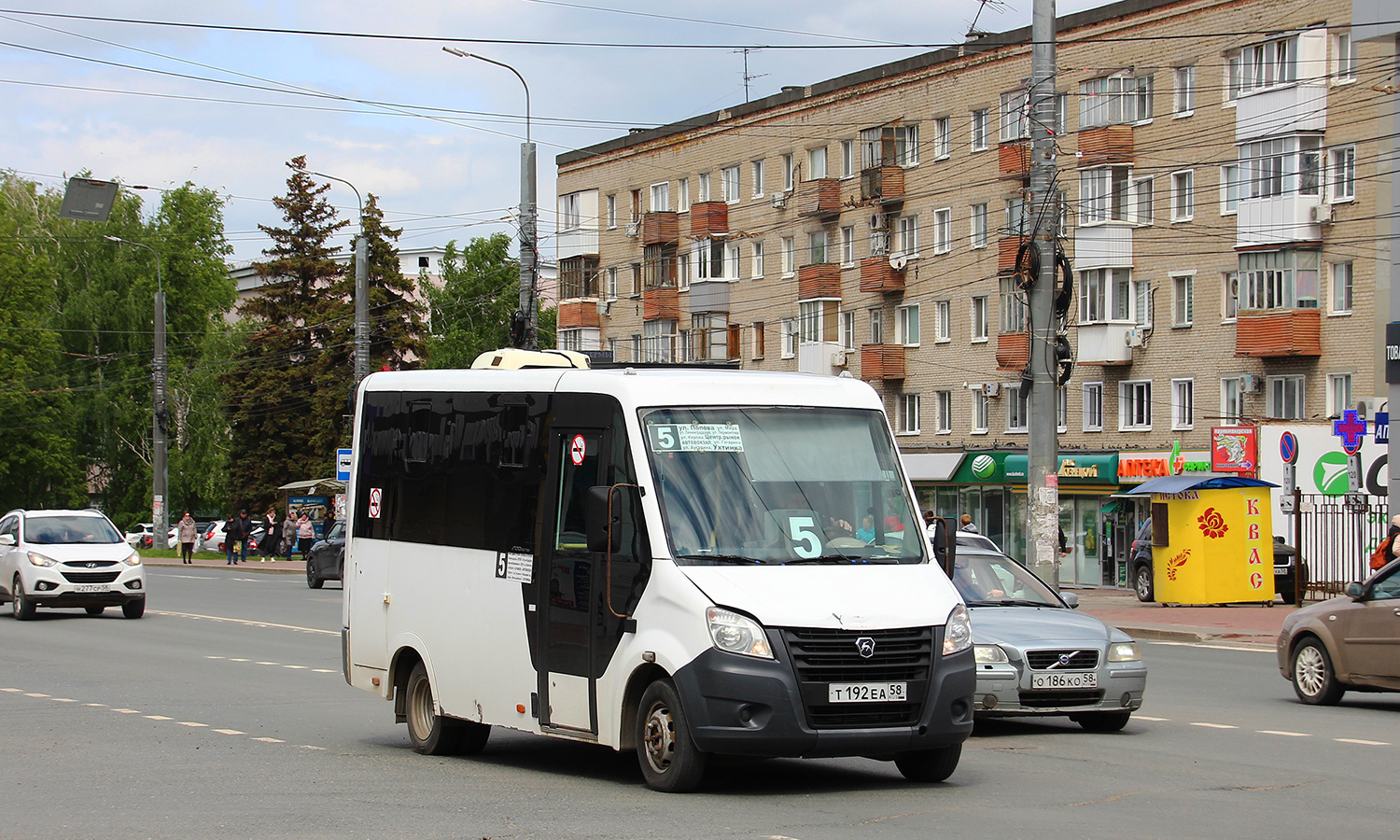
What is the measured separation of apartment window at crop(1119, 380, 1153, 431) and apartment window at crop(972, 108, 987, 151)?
9352 millimetres

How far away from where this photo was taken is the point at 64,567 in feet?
90.2

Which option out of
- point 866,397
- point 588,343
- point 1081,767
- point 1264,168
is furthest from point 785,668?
point 588,343

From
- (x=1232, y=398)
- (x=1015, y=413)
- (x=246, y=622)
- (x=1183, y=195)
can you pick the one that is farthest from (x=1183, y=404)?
(x=246, y=622)

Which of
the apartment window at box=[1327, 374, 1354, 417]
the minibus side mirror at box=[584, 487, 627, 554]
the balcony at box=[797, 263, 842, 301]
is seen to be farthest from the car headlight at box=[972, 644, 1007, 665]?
the balcony at box=[797, 263, 842, 301]

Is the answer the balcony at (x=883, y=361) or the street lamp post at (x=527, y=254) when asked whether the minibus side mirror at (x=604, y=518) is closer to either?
the street lamp post at (x=527, y=254)

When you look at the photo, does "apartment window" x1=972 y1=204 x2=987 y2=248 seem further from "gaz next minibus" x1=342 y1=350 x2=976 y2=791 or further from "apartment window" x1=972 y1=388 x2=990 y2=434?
"gaz next minibus" x1=342 y1=350 x2=976 y2=791

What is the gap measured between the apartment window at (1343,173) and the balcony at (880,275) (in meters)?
16.8

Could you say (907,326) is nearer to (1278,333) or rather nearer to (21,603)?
(1278,333)

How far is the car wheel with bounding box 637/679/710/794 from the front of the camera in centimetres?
945

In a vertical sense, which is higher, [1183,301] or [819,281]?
[819,281]

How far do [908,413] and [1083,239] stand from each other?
10042mm

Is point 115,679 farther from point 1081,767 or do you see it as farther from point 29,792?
point 1081,767

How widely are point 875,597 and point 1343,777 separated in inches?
141

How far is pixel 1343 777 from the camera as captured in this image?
10922 millimetres
